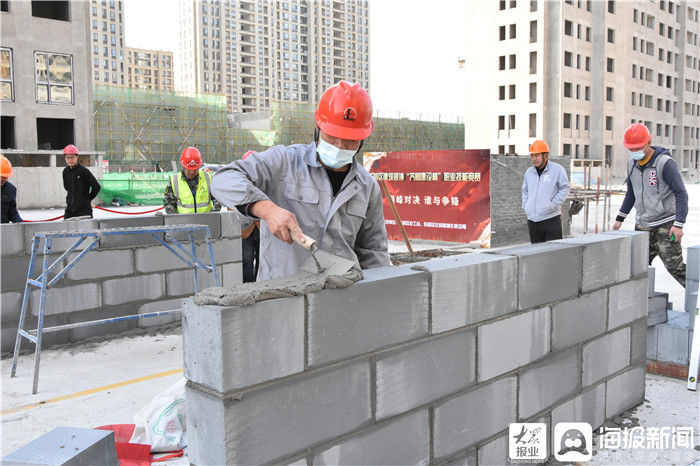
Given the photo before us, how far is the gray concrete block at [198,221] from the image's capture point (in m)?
6.50

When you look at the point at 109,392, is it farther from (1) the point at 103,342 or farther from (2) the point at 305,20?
(2) the point at 305,20

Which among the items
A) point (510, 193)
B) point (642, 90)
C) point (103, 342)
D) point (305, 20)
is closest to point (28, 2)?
point (510, 193)

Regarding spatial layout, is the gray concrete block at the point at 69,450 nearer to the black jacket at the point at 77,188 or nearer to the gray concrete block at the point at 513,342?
the gray concrete block at the point at 513,342

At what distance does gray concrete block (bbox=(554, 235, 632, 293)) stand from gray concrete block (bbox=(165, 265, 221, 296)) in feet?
13.6

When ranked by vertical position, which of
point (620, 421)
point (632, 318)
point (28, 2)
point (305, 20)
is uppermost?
point (305, 20)

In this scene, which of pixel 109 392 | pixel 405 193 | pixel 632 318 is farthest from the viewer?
pixel 405 193

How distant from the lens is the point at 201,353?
82.4 inches

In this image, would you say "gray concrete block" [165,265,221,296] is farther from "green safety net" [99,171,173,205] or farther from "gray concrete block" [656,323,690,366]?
"green safety net" [99,171,173,205]

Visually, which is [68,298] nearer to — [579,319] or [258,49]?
[579,319]

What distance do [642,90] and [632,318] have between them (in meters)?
62.2

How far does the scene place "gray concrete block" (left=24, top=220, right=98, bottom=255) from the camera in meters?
5.57

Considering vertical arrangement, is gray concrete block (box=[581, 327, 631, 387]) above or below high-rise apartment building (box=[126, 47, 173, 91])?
below

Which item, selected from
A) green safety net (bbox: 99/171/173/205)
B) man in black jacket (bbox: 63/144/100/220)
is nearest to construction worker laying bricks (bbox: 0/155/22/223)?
man in black jacket (bbox: 63/144/100/220)

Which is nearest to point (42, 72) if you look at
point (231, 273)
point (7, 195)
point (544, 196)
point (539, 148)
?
point (7, 195)
